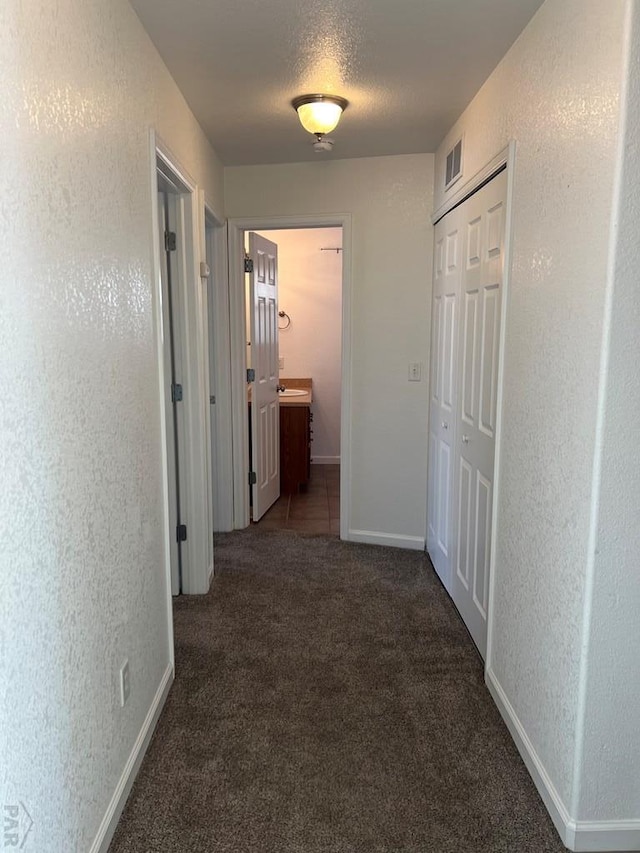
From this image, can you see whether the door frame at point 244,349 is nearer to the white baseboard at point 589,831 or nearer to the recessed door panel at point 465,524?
the recessed door panel at point 465,524

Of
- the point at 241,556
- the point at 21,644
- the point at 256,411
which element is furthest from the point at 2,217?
the point at 256,411

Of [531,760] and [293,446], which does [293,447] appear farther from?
[531,760]

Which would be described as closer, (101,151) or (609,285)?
(609,285)

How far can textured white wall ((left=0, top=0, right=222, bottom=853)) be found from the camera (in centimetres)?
111

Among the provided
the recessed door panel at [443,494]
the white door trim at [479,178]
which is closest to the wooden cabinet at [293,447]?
the recessed door panel at [443,494]

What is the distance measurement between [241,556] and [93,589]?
7.04ft

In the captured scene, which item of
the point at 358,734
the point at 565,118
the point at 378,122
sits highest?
the point at 378,122

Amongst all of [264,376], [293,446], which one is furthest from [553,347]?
[293,446]

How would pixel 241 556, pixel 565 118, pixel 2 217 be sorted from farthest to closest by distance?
pixel 241 556 → pixel 565 118 → pixel 2 217

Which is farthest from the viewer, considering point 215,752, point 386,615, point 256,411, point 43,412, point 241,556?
point 256,411

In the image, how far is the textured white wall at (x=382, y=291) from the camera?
3.54 m

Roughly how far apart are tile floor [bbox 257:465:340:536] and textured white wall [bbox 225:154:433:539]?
21.4 inches

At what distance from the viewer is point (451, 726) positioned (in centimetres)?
210

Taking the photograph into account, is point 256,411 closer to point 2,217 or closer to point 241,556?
point 241,556
